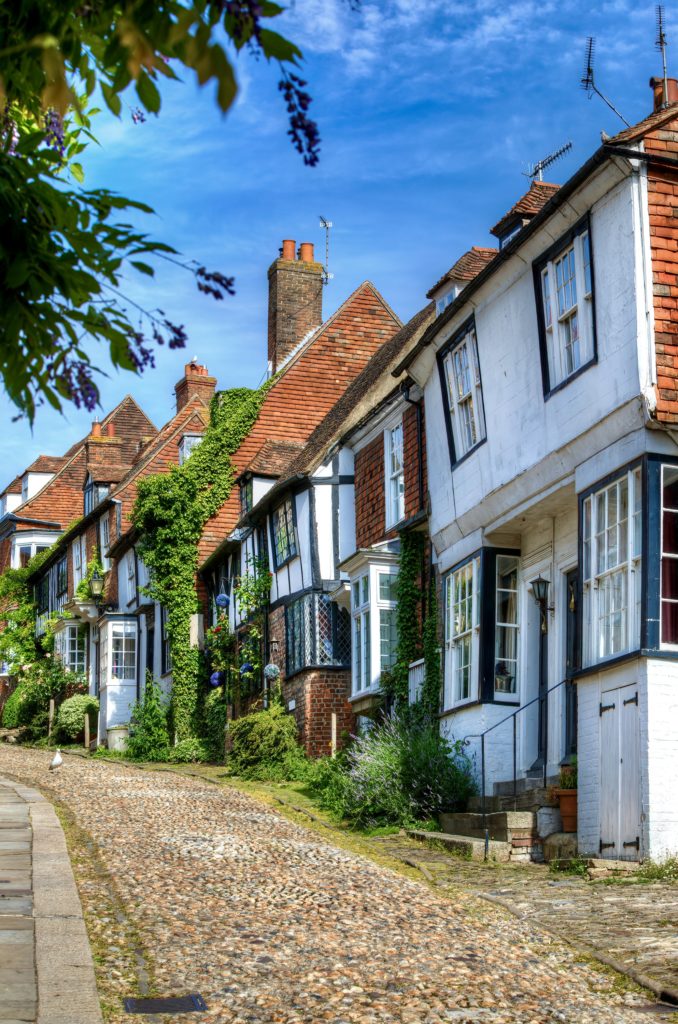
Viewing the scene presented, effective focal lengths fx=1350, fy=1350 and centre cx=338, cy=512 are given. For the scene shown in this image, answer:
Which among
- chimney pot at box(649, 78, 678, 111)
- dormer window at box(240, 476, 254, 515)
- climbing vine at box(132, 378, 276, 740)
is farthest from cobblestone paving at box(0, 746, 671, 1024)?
climbing vine at box(132, 378, 276, 740)

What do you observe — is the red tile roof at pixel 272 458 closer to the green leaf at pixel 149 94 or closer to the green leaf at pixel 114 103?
the green leaf at pixel 114 103

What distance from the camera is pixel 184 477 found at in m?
33.2

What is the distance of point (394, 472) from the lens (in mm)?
23406

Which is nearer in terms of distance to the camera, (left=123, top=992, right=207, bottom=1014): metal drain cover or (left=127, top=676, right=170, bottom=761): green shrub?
(left=123, top=992, right=207, bottom=1014): metal drain cover

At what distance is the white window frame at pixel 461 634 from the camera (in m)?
17.6

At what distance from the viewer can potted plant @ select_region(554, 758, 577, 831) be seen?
47.0ft

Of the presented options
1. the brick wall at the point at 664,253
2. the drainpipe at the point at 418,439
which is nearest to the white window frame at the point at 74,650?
the drainpipe at the point at 418,439

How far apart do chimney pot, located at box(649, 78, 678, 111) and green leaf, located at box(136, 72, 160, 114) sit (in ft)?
44.0

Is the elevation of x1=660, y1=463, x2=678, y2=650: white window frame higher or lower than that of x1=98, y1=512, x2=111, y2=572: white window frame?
lower

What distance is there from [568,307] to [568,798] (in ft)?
17.6

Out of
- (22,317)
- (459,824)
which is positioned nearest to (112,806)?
(459,824)

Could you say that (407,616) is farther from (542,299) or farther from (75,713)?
(75,713)

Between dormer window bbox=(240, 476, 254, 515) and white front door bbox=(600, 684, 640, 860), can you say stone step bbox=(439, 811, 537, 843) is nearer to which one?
white front door bbox=(600, 684, 640, 860)

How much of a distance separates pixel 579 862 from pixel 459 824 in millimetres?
2681
